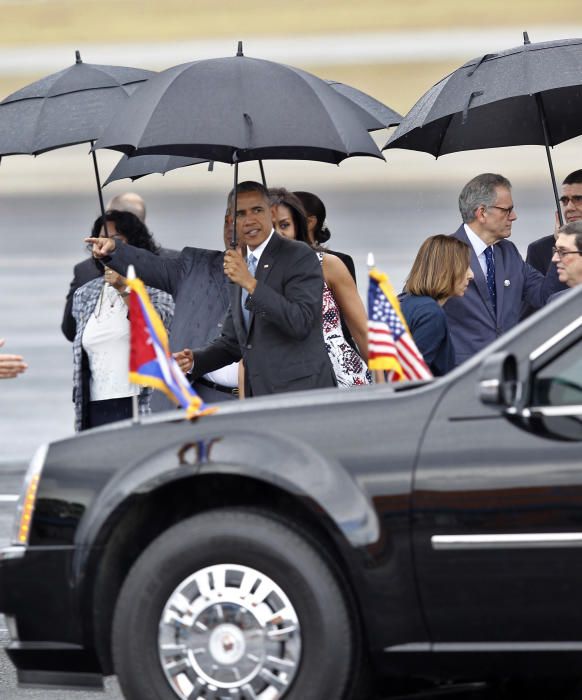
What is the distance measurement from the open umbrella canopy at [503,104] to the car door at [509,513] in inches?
117

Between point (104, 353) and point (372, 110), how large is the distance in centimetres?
185

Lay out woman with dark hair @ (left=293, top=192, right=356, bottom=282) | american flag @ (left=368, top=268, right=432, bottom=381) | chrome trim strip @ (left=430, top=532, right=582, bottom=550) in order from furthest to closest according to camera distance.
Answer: woman with dark hair @ (left=293, top=192, right=356, bottom=282)
american flag @ (left=368, top=268, right=432, bottom=381)
chrome trim strip @ (left=430, top=532, right=582, bottom=550)

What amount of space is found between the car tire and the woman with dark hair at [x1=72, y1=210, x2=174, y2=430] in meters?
3.53

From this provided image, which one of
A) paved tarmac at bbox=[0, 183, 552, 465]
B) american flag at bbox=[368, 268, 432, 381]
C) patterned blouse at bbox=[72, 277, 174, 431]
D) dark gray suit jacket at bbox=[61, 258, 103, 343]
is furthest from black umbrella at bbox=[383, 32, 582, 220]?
paved tarmac at bbox=[0, 183, 552, 465]

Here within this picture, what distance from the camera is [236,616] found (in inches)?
186

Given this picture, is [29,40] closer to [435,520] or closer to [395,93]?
[395,93]

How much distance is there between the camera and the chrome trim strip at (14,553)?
16.3 ft

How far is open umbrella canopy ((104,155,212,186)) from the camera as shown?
8.77 meters

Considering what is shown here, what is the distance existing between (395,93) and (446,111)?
13.1ft

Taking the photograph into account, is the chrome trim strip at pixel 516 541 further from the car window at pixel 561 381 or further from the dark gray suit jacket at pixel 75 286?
the dark gray suit jacket at pixel 75 286

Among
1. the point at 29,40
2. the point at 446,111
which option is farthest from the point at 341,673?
the point at 29,40

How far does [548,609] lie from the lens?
457 cm

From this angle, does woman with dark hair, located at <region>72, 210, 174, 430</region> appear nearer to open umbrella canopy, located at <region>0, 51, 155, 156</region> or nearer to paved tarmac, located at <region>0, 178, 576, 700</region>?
open umbrella canopy, located at <region>0, 51, 155, 156</region>

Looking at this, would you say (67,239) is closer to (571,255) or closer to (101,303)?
(101,303)
